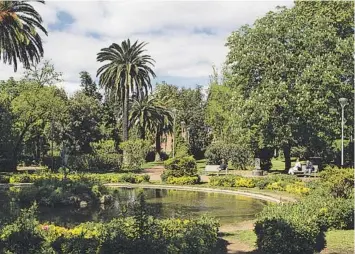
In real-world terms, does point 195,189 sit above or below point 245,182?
below

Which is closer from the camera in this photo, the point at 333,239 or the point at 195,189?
the point at 333,239

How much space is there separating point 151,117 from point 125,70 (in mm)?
12200

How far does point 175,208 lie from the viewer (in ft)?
62.3

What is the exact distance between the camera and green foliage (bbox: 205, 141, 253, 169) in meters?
41.5

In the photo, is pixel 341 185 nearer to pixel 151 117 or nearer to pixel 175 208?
pixel 175 208

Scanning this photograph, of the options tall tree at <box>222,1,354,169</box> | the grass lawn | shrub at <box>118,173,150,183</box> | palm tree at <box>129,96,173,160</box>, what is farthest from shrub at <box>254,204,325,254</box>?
palm tree at <box>129,96,173,160</box>

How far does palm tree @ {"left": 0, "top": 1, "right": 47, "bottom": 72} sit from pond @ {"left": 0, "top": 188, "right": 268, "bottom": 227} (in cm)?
1173

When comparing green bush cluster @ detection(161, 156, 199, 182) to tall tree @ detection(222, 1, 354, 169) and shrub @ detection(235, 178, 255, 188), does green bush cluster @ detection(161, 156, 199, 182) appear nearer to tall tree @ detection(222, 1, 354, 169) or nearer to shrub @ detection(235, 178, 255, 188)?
shrub @ detection(235, 178, 255, 188)

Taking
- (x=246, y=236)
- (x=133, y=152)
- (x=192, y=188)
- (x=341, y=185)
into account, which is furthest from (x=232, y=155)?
(x=246, y=236)

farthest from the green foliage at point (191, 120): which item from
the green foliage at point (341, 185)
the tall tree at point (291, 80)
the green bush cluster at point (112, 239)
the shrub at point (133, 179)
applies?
the green bush cluster at point (112, 239)

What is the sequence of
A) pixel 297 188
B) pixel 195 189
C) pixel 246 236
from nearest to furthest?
pixel 246 236, pixel 297 188, pixel 195 189

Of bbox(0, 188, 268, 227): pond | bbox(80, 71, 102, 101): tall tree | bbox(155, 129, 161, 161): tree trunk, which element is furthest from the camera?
bbox(80, 71, 102, 101): tall tree

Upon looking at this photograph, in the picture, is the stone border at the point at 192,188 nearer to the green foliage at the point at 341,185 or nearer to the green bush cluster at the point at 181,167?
the green bush cluster at the point at 181,167

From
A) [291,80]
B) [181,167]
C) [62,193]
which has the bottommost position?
[62,193]
